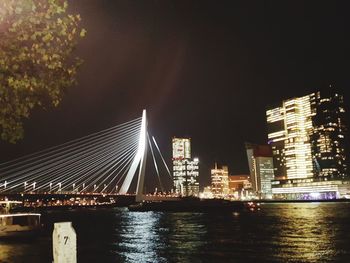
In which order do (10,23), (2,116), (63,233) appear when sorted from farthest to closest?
(2,116), (10,23), (63,233)

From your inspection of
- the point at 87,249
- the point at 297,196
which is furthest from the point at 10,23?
the point at 297,196

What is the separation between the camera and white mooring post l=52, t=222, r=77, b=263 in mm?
4660

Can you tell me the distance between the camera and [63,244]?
15.4 ft

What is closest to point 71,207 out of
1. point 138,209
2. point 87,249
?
point 138,209

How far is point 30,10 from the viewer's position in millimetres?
5254

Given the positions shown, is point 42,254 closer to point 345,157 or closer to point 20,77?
point 20,77

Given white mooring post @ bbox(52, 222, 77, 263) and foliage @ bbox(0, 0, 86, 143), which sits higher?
foliage @ bbox(0, 0, 86, 143)

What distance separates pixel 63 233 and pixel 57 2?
294cm

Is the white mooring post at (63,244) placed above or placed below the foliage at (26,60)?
below

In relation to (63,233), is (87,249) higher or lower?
lower

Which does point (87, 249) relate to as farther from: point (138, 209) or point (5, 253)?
point (138, 209)

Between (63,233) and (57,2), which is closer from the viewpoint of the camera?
(63,233)

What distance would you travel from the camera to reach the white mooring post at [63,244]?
4.66m

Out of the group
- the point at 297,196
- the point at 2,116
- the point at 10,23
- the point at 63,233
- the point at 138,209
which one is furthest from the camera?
the point at 297,196
